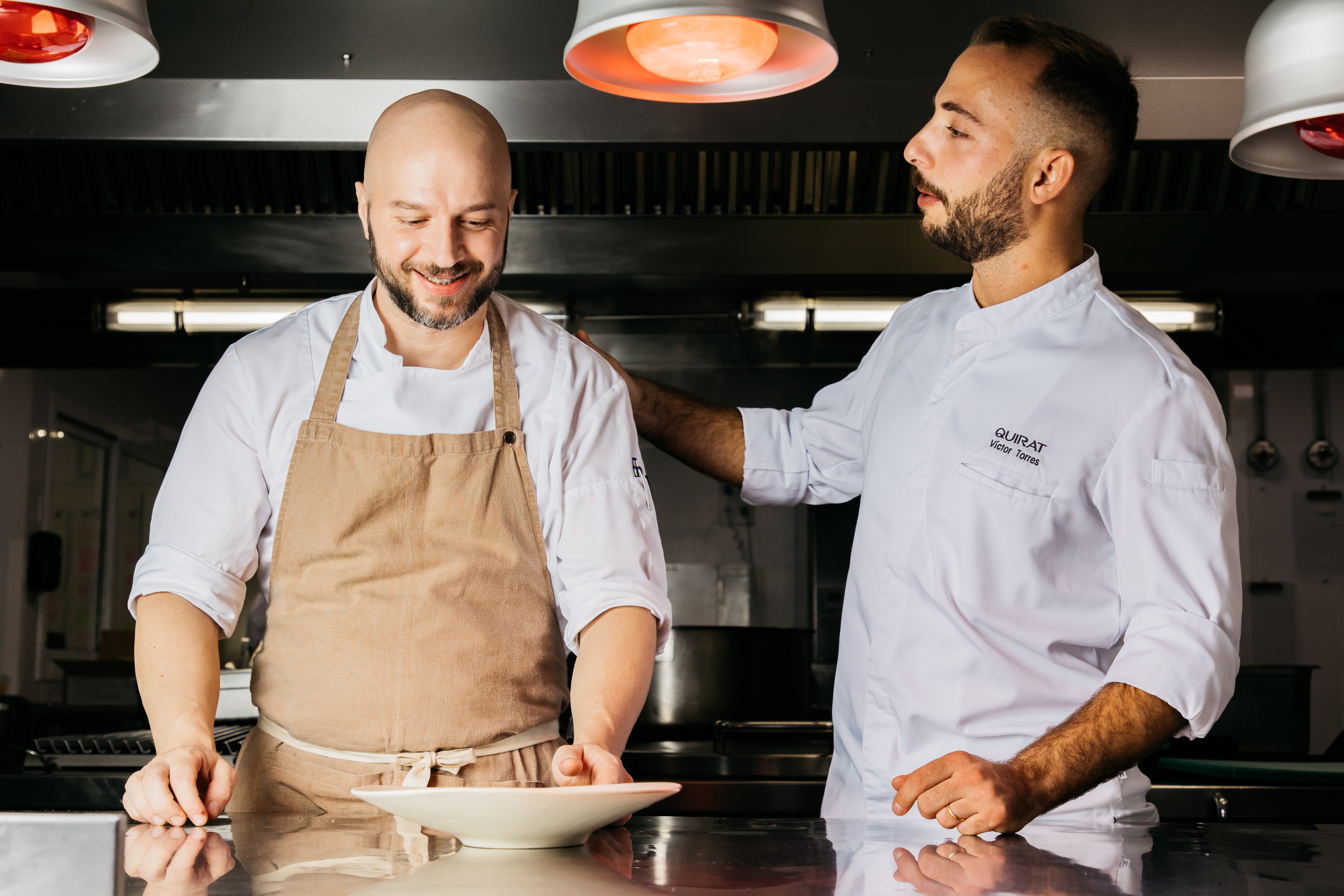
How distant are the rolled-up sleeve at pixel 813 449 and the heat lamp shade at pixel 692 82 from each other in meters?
0.61

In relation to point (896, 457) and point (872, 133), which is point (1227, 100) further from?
point (896, 457)

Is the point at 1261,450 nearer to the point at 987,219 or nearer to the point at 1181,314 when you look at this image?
the point at 1181,314

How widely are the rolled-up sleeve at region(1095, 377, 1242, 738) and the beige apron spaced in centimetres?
67

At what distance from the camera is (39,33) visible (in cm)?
128

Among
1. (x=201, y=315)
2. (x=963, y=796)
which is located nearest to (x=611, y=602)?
(x=963, y=796)

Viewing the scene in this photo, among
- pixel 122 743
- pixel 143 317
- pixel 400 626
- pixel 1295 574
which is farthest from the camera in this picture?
pixel 1295 574

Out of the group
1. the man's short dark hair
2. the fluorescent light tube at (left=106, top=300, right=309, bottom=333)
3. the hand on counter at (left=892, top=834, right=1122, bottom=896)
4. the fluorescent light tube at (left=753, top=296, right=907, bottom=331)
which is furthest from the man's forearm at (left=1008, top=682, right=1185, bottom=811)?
the fluorescent light tube at (left=106, top=300, right=309, bottom=333)

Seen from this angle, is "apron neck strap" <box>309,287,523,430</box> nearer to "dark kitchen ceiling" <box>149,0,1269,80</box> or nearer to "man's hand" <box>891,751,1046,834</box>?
"man's hand" <box>891,751,1046,834</box>

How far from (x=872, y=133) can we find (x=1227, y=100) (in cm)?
64

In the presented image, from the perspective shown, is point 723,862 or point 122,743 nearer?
point 723,862

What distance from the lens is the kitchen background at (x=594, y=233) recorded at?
212cm

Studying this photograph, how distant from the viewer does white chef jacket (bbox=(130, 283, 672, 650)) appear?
1.36m

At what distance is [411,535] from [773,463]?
2.28 feet

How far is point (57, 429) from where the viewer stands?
4.08 m
